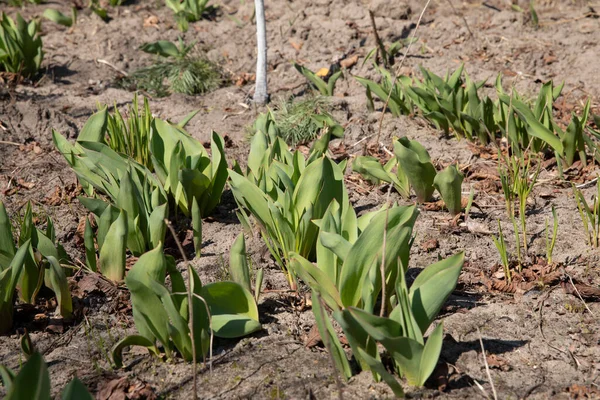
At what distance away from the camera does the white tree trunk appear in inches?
165

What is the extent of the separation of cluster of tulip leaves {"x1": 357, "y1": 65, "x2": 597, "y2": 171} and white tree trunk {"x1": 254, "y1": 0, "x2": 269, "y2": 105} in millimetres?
704

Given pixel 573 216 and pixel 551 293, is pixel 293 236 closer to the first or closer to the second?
pixel 551 293

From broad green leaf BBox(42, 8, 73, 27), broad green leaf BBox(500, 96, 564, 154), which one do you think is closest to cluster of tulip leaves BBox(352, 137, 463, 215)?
broad green leaf BBox(500, 96, 564, 154)

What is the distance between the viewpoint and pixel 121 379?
208 cm

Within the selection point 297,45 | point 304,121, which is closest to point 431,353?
point 304,121

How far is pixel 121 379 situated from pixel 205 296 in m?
0.37

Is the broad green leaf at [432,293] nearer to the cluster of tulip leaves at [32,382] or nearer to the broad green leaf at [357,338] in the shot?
the broad green leaf at [357,338]

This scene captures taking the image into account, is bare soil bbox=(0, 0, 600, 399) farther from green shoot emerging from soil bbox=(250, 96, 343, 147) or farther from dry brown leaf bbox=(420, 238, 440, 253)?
green shoot emerging from soil bbox=(250, 96, 343, 147)

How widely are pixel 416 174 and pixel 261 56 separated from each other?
164cm

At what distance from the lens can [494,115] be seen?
144 inches

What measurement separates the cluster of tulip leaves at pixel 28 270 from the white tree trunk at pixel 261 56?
205 centimetres

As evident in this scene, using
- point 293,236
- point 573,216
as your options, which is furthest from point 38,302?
point 573,216

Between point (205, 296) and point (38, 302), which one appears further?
point (38, 302)

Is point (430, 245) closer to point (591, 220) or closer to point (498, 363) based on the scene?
point (591, 220)
